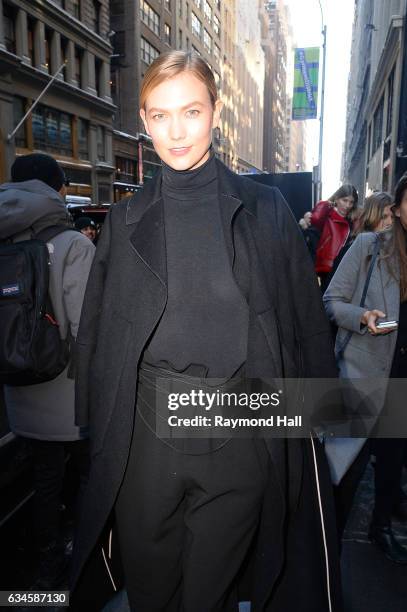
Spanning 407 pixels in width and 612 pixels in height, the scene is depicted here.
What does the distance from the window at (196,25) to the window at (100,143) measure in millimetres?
32354

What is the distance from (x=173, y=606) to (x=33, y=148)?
28.7 metres

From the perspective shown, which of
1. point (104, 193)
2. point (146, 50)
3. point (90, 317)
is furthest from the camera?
point (146, 50)

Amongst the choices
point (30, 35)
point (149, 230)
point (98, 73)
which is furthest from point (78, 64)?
point (149, 230)

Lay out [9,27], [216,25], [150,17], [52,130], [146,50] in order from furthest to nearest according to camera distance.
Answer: [216,25]
[150,17]
[146,50]
[52,130]
[9,27]

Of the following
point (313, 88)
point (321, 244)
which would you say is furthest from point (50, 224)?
point (313, 88)

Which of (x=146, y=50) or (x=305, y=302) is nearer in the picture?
(x=305, y=302)

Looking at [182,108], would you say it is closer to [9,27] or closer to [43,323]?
[43,323]

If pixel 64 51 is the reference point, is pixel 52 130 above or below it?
below

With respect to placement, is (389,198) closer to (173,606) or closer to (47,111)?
(173,606)

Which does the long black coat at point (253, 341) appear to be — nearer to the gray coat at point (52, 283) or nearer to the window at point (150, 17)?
the gray coat at point (52, 283)

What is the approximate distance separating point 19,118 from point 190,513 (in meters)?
27.9

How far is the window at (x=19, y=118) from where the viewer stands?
25203 millimetres

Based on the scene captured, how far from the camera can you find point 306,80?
21156 millimetres

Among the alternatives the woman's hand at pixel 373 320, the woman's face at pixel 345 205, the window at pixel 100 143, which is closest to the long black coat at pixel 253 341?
the woman's hand at pixel 373 320
